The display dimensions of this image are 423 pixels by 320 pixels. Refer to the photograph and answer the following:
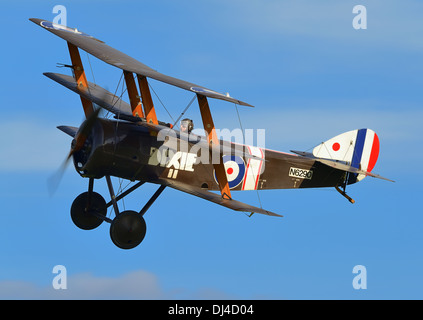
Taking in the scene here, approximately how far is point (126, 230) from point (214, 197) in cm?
190

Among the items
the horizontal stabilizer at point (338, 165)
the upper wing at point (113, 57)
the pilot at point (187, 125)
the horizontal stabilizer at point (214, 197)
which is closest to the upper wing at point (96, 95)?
the upper wing at point (113, 57)

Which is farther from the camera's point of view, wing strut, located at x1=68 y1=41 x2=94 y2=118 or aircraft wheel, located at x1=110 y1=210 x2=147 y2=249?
wing strut, located at x1=68 y1=41 x2=94 y2=118

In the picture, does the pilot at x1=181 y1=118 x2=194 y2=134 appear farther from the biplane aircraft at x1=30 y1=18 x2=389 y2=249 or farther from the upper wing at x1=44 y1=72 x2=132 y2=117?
the upper wing at x1=44 y1=72 x2=132 y2=117

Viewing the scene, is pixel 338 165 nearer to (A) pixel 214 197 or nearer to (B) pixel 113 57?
(A) pixel 214 197

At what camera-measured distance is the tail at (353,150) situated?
790 inches

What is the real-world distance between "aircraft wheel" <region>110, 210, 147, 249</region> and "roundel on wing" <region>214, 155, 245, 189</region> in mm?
2828

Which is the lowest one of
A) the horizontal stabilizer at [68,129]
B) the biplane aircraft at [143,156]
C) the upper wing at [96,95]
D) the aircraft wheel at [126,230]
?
the aircraft wheel at [126,230]

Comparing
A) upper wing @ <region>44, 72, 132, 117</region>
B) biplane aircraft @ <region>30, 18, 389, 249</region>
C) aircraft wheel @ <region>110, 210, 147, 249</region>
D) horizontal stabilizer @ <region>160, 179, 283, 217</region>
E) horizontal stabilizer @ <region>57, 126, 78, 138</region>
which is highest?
upper wing @ <region>44, 72, 132, 117</region>

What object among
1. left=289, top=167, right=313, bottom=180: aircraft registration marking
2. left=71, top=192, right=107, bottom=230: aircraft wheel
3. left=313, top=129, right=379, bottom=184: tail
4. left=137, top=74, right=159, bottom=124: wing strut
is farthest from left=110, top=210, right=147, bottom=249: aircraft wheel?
left=313, top=129, right=379, bottom=184: tail

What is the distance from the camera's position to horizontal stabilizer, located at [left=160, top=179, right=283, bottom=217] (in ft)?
53.6

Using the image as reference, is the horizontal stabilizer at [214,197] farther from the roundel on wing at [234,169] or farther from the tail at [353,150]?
the tail at [353,150]

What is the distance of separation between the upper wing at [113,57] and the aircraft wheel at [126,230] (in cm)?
282

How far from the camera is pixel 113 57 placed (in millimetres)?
17203

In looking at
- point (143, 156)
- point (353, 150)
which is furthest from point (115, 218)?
point (353, 150)
